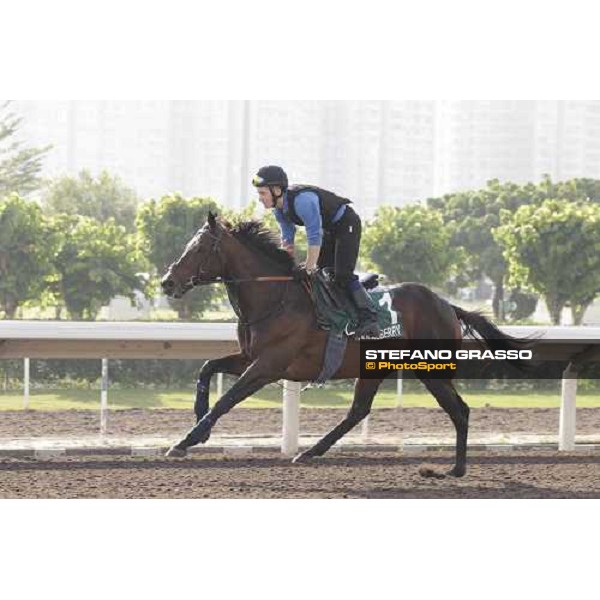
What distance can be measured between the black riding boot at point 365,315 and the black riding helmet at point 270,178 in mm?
941

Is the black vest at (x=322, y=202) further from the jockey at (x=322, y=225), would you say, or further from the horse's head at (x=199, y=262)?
the horse's head at (x=199, y=262)

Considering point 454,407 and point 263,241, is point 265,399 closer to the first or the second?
point 454,407

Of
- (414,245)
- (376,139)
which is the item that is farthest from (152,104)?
(414,245)

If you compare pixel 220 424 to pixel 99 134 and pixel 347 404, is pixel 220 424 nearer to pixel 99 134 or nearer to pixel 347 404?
pixel 347 404

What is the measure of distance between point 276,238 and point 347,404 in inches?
264

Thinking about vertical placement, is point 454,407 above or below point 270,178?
below

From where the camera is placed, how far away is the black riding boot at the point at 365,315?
821 centimetres

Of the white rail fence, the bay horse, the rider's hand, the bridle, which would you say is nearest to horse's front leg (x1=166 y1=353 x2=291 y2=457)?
the bay horse

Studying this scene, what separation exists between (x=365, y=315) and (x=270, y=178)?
48.3 inches

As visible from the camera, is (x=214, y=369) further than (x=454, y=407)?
No

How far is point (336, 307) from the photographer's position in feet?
27.0

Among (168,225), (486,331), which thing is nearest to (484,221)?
(168,225)

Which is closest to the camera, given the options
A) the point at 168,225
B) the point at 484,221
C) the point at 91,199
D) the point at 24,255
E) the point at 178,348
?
the point at 178,348

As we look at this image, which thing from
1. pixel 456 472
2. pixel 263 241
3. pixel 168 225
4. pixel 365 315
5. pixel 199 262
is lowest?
pixel 456 472
